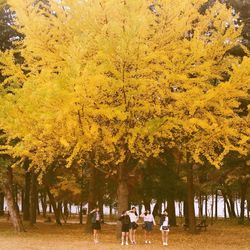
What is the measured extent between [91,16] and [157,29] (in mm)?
2237

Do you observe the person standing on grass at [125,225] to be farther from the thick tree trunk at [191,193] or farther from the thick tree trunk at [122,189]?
the thick tree trunk at [191,193]

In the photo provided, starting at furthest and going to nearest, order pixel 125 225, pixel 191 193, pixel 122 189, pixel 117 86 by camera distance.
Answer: pixel 191 193 < pixel 122 189 < pixel 125 225 < pixel 117 86

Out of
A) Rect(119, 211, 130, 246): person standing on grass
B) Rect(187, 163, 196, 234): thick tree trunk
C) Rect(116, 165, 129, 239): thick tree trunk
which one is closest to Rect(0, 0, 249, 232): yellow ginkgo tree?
Rect(116, 165, 129, 239): thick tree trunk

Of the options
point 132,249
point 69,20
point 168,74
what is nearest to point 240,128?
point 168,74

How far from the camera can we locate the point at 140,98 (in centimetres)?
1616

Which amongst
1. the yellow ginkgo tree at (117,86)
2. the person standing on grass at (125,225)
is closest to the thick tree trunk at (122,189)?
the person standing on grass at (125,225)

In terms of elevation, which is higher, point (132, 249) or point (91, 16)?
point (91, 16)

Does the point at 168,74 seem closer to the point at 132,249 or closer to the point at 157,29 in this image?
the point at 157,29

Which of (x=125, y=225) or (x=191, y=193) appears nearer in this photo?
(x=125, y=225)

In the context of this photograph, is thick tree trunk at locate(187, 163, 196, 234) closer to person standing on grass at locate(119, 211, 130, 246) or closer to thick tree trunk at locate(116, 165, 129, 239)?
thick tree trunk at locate(116, 165, 129, 239)

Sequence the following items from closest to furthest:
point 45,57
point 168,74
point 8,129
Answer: point 168,74 < point 8,129 < point 45,57

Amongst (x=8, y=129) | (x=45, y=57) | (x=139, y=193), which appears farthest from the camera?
(x=139, y=193)

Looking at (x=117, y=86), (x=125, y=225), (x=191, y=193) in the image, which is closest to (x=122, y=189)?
(x=125, y=225)

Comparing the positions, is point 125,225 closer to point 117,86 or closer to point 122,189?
point 122,189
